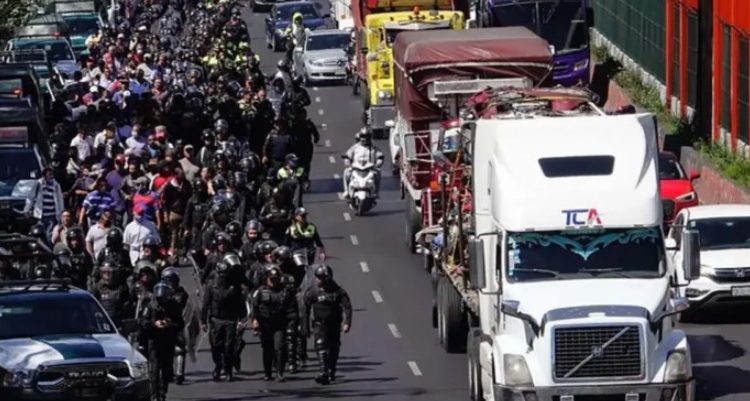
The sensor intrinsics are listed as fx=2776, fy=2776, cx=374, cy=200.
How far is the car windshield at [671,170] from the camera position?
1705 inches

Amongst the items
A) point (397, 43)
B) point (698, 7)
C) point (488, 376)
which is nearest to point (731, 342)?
point (488, 376)

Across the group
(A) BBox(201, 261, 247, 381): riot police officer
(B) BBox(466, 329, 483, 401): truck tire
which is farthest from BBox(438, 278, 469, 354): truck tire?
(B) BBox(466, 329, 483, 401): truck tire

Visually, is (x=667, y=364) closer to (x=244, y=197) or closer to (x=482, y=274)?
(x=482, y=274)

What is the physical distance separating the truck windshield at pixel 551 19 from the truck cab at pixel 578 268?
32121 mm

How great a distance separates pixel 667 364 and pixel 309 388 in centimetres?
615

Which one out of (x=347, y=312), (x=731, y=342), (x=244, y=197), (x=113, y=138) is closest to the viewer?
(x=347, y=312)

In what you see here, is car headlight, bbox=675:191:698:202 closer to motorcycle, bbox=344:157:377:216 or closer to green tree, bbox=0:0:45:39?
motorcycle, bbox=344:157:377:216

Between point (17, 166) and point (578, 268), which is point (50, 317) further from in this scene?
point (17, 166)

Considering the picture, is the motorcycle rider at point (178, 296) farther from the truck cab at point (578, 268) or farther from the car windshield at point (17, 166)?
the car windshield at point (17, 166)

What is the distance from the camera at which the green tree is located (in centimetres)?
5625

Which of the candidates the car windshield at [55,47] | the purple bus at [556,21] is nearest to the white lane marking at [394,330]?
the purple bus at [556,21]

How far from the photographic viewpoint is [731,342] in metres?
34.3

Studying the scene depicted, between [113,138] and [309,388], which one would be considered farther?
[113,138]

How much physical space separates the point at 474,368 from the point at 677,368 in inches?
122
